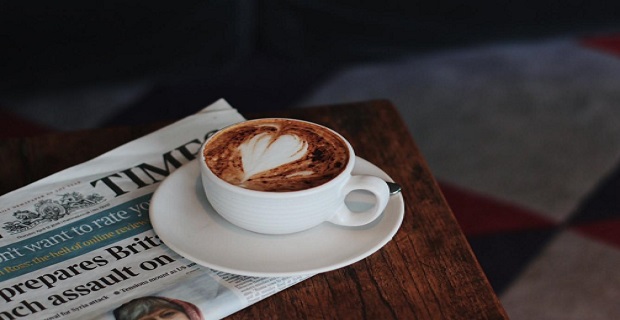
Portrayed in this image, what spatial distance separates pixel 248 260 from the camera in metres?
0.49

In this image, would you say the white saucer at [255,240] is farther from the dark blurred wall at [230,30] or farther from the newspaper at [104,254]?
the dark blurred wall at [230,30]

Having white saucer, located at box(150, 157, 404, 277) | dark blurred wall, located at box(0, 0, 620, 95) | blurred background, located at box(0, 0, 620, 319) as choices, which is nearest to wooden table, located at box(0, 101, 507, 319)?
white saucer, located at box(150, 157, 404, 277)

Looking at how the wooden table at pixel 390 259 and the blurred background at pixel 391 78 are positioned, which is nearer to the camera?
the wooden table at pixel 390 259

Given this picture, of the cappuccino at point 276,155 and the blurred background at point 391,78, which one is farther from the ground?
the cappuccino at point 276,155

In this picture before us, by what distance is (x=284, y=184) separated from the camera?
0.50 m

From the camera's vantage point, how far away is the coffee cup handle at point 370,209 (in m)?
0.51

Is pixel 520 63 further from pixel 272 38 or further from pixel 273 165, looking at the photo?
pixel 273 165

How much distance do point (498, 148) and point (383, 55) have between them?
308 mm

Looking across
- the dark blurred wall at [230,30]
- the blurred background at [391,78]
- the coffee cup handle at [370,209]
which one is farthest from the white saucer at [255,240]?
the dark blurred wall at [230,30]

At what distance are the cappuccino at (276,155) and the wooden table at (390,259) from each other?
69 mm

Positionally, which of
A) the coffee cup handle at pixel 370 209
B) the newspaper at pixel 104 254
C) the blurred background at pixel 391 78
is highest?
the newspaper at pixel 104 254

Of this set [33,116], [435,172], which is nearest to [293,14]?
[435,172]

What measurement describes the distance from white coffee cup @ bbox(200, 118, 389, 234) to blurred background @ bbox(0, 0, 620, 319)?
2.18 ft

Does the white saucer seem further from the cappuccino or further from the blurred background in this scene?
the blurred background
